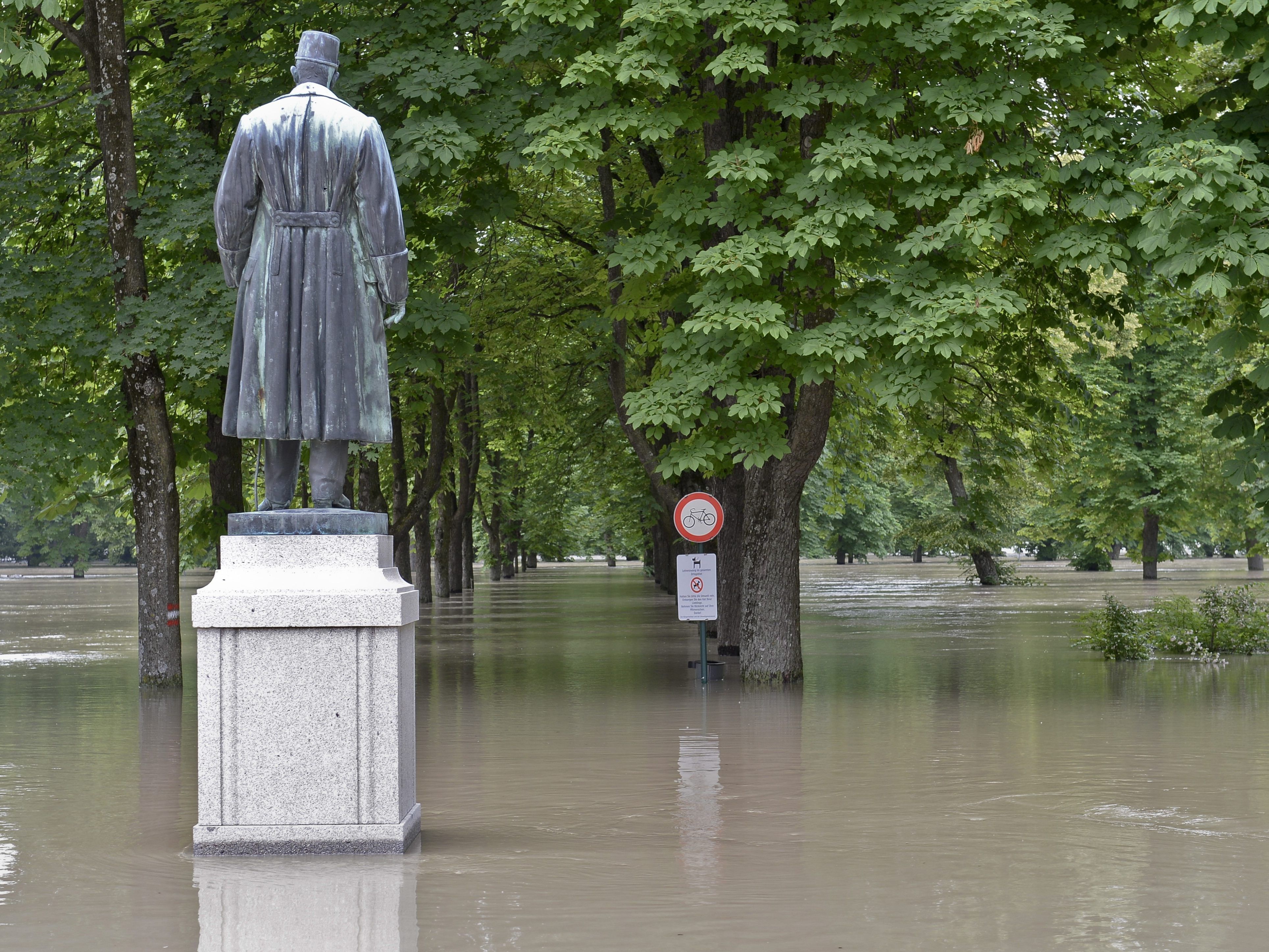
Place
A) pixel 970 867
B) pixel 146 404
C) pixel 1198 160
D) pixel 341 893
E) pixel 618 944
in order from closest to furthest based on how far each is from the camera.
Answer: pixel 618 944 → pixel 341 893 → pixel 970 867 → pixel 1198 160 → pixel 146 404

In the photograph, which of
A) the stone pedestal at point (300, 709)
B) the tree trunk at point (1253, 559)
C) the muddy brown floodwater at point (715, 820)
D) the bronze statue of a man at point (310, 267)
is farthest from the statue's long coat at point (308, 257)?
the tree trunk at point (1253, 559)

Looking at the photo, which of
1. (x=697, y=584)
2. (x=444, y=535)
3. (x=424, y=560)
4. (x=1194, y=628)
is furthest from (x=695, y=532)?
(x=444, y=535)

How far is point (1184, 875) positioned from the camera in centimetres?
771

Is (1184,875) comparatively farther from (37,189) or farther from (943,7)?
(37,189)

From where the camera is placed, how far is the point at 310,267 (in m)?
8.63

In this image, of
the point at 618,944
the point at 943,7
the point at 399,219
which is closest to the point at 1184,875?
the point at 618,944

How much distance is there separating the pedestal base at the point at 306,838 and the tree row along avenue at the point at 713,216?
7.44 meters

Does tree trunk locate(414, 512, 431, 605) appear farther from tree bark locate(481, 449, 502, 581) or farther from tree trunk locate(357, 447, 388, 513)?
tree trunk locate(357, 447, 388, 513)

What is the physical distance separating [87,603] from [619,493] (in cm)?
1674

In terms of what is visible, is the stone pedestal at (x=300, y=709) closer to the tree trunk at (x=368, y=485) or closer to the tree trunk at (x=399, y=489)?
the tree trunk at (x=368, y=485)

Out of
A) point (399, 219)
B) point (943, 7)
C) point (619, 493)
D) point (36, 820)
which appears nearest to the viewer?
point (399, 219)

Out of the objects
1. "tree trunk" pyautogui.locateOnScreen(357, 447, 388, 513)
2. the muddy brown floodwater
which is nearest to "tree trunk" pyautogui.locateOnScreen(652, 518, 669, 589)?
"tree trunk" pyautogui.locateOnScreen(357, 447, 388, 513)

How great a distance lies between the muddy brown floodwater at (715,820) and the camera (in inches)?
267

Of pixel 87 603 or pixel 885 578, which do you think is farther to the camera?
pixel 885 578
